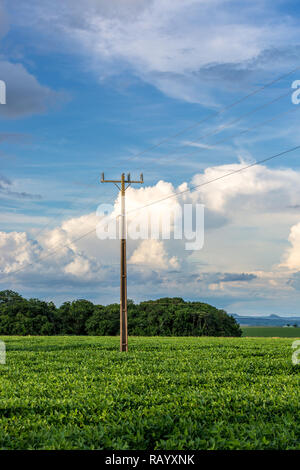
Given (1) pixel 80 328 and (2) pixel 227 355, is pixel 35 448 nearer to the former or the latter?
(2) pixel 227 355

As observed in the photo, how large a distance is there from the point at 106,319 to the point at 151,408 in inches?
2459

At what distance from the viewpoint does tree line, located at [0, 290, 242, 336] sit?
71.2 metres

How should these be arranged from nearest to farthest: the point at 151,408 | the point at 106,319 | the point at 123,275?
the point at 151,408
the point at 123,275
the point at 106,319

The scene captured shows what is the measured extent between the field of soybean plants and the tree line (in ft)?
168

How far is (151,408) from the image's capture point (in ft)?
38.5

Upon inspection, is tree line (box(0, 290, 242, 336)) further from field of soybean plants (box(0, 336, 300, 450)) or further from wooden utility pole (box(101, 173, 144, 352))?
field of soybean plants (box(0, 336, 300, 450))

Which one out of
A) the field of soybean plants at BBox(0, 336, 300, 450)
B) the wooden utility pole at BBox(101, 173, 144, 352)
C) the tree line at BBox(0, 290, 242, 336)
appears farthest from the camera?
the tree line at BBox(0, 290, 242, 336)

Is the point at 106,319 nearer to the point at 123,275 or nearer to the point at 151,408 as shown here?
the point at 123,275

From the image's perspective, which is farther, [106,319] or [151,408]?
[106,319]

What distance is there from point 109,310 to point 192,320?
1376cm

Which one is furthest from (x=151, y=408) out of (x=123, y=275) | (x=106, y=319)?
(x=106, y=319)

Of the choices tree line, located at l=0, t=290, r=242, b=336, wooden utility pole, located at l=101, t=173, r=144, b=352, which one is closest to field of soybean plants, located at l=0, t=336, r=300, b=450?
wooden utility pole, located at l=101, t=173, r=144, b=352

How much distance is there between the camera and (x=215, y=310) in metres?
78.6
